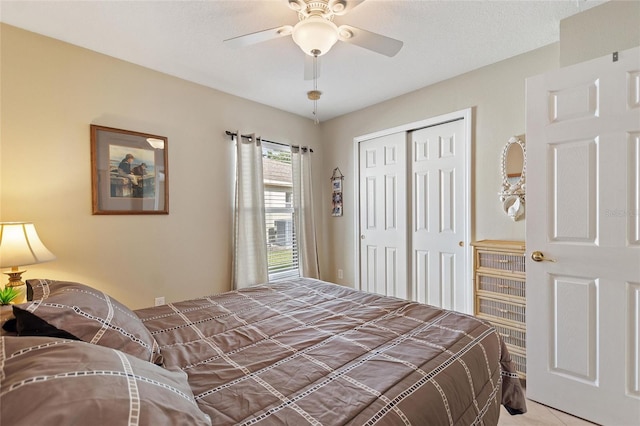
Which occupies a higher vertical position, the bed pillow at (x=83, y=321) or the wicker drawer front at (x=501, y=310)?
the bed pillow at (x=83, y=321)

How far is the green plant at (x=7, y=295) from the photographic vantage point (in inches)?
65.0

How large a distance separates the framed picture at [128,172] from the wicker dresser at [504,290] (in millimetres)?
2868

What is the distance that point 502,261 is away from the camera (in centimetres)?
227

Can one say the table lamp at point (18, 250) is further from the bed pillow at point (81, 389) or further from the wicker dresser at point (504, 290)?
the wicker dresser at point (504, 290)

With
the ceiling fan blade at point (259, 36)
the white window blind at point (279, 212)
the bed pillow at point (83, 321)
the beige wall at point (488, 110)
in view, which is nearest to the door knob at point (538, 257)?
the beige wall at point (488, 110)

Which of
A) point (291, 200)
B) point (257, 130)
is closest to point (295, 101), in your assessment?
point (257, 130)

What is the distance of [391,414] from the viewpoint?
85 centimetres

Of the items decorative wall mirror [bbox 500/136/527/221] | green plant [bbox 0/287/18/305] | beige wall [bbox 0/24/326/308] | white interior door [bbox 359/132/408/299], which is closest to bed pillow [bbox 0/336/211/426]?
green plant [bbox 0/287/18/305]

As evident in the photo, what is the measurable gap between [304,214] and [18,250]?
8.85 ft

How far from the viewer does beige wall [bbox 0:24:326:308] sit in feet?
6.71

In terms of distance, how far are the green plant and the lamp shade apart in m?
0.15

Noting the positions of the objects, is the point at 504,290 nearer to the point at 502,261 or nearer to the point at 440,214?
the point at 502,261

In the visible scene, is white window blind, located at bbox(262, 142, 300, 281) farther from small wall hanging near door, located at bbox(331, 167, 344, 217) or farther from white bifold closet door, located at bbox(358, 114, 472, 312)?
white bifold closet door, located at bbox(358, 114, 472, 312)

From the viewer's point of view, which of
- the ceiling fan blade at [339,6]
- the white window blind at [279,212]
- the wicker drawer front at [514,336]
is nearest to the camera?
the ceiling fan blade at [339,6]
